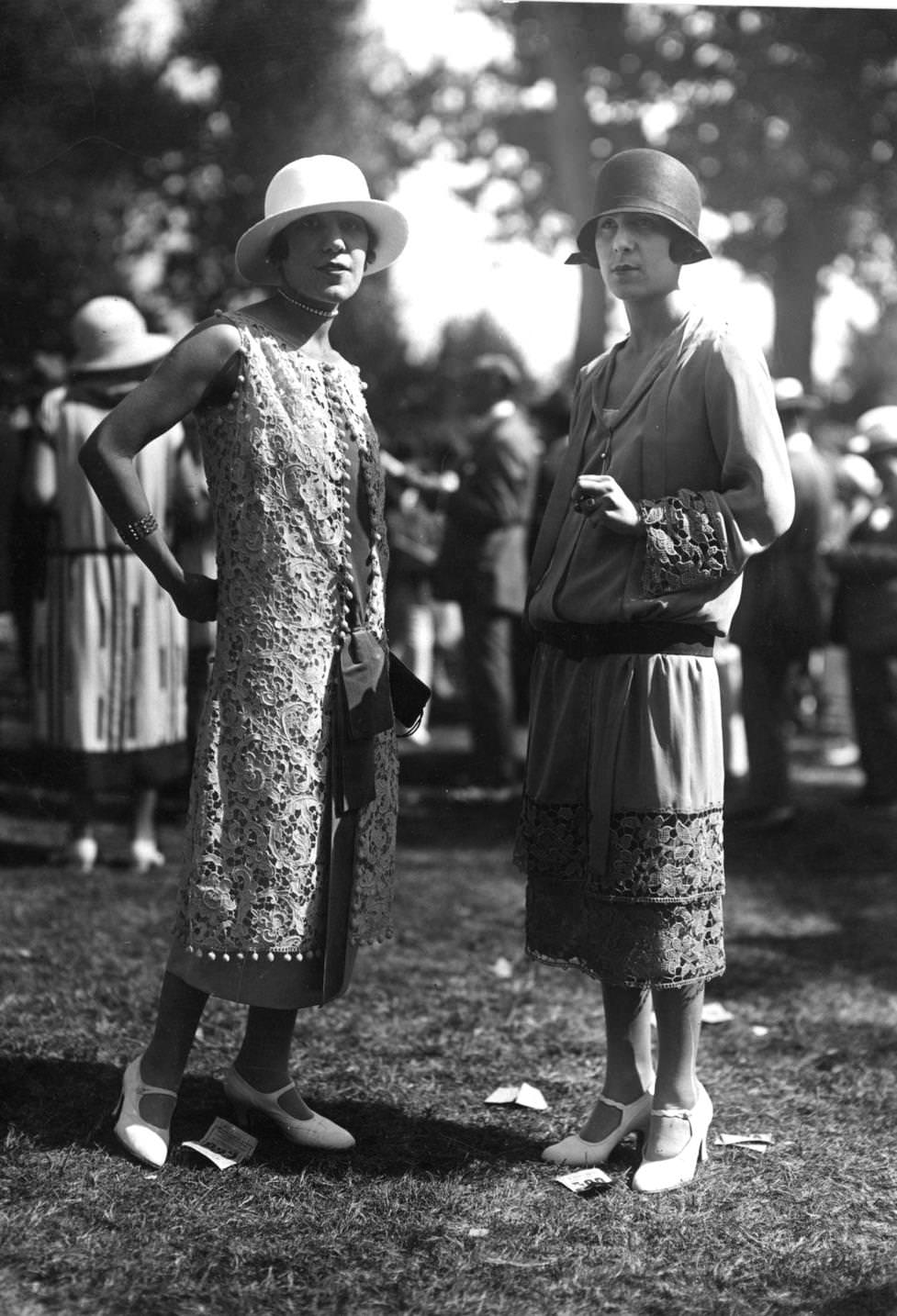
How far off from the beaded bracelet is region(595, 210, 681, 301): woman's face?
1.14m

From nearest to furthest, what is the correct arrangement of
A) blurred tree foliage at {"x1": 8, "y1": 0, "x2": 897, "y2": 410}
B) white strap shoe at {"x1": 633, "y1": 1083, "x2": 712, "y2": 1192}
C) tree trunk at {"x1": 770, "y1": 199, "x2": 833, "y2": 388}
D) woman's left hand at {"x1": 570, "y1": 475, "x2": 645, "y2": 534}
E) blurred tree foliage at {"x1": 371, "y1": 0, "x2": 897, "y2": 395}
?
woman's left hand at {"x1": 570, "y1": 475, "x2": 645, "y2": 534}, white strap shoe at {"x1": 633, "y1": 1083, "x2": 712, "y2": 1192}, blurred tree foliage at {"x1": 8, "y1": 0, "x2": 897, "y2": 410}, tree trunk at {"x1": 770, "y1": 199, "x2": 833, "y2": 388}, blurred tree foliage at {"x1": 371, "y1": 0, "x2": 897, "y2": 395}

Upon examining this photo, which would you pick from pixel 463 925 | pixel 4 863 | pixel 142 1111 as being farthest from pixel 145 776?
pixel 142 1111

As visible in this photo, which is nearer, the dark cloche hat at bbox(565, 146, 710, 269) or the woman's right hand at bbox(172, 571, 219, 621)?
the dark cloche hat at bbox(565, 146, 710, 269)

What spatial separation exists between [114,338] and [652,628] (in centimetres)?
348

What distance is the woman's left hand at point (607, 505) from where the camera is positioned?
3.06 m

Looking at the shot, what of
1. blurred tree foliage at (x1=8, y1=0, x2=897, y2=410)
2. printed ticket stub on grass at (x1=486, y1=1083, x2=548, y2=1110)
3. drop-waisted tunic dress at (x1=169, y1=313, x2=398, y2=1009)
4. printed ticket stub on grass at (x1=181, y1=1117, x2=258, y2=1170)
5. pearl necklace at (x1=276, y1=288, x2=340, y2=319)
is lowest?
printed ticket stub on grass at (x1=486, y1=1083, x2=548, y2=1110)

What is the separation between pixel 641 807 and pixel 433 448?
24.4ft

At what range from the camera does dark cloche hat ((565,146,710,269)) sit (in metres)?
3.16

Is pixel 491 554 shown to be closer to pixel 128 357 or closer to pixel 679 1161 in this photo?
pixel 128 357

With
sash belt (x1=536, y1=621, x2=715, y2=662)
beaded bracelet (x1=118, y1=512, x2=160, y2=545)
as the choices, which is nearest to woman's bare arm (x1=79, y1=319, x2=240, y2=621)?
beaded bracelet (x1=118, y1=512, x2=160, y2=545)

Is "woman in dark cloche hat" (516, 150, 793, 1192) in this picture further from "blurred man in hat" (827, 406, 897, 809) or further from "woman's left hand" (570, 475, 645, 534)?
"blurred man in hat" (827, 406, 897, 809)

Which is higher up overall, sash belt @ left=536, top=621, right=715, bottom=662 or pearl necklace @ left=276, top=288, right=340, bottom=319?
pearl necklace @ left=276, top=288, right=340, bottom=319

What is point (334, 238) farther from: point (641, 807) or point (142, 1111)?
point (142, 1111)

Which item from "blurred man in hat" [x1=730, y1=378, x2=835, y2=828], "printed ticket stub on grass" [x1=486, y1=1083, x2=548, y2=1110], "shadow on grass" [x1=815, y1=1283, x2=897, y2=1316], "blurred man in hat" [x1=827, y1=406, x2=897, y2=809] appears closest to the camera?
"shadow on grass" [x1=815, y1=1283, x2=897, y2=1316]
